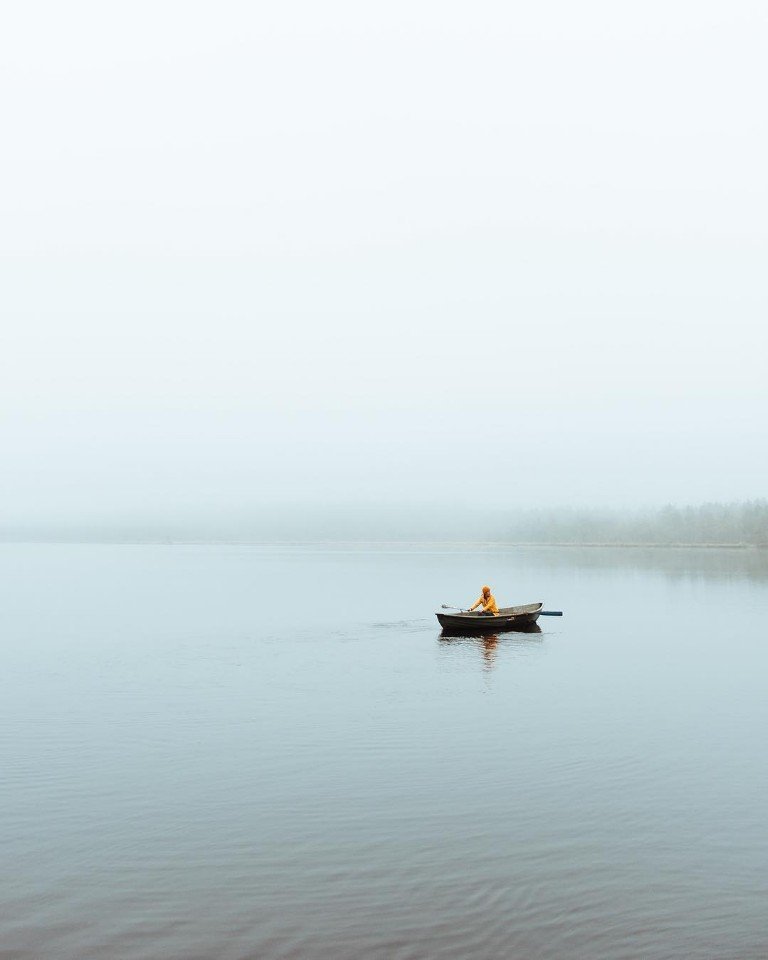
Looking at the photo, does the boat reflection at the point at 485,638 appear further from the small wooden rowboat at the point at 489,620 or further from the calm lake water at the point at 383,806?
the calm lake water at the point at 383,806

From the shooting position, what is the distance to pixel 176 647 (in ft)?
170

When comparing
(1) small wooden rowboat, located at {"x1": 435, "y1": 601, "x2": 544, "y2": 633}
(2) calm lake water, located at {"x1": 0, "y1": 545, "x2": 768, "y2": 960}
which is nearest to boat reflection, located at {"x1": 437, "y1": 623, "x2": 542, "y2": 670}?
(1) small wooden rowboat, located at {"x1": 435, "y1": 601, "x2": 544, "y2": 633}

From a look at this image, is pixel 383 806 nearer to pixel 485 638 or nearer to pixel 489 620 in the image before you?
pixel 489 620

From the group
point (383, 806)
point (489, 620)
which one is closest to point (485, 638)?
point (489, 620)

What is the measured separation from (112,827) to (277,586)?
98623 mm

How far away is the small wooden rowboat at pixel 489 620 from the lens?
52500 mm

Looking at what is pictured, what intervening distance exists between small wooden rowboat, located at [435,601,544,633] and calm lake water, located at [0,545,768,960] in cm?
470

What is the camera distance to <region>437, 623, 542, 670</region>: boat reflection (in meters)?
50.6

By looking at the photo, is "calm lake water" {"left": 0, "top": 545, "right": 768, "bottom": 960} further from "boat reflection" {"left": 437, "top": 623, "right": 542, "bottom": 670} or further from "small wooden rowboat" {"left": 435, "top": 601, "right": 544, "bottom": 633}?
"small wooden rowboat" {"left": 435, "top": 601, "right": 544, "bottom": 633}

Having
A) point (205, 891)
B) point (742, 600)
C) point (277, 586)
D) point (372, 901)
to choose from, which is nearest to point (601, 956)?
point (372, 901)

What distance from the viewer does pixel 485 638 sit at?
5603cm

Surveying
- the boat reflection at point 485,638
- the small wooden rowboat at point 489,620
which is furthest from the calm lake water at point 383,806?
the small wooden rowboat at point 489,620

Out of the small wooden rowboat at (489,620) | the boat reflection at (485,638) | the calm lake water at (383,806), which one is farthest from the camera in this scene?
the small wooden rowboat at (489,620)

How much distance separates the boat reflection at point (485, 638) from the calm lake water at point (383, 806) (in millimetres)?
2613
